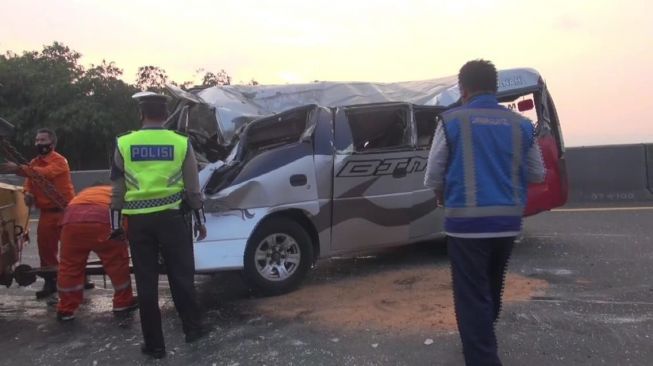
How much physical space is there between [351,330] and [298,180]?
166cm

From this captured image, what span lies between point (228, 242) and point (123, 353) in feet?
4.34

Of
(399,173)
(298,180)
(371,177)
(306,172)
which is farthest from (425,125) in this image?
(298,180)

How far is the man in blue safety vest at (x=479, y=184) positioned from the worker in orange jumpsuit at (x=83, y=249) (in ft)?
9.78

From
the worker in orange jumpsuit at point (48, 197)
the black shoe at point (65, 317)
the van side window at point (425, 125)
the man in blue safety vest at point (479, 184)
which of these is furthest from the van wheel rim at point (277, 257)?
the man in blue safety vest at point (479, 184)

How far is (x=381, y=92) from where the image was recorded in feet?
22.9

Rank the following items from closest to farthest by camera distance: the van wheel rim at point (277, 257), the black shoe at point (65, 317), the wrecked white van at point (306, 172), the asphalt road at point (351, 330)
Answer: the asphalt road at point (351, 330), the black shoe at point (65, 317), the wrecked white van at point (306, 172), the van wheel rim at point (277, 257)

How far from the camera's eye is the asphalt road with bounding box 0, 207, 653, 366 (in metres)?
4.17

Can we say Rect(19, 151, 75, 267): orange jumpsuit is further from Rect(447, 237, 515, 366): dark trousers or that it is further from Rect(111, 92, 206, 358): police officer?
Rect(447, 237, 515, 366): dark trousers

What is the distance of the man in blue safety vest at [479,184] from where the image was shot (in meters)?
3.46

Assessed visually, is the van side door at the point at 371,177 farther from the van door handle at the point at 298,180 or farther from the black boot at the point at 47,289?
the black boot at the point at 47,289

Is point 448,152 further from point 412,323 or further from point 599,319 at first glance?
point 599,319

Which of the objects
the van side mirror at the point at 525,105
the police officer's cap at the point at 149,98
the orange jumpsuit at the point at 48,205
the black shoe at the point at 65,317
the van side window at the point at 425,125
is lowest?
the black shoe at the point at 65,317

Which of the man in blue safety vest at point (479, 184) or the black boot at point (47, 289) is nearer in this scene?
the man in blue safety vest at point (479, 184)

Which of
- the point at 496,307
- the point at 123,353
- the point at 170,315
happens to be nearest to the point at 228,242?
the point at 170,315
